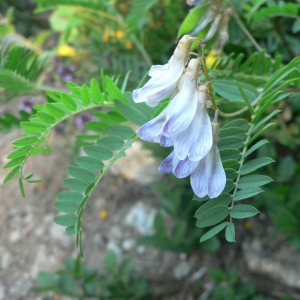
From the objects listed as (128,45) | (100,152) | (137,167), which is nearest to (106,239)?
(137,167)

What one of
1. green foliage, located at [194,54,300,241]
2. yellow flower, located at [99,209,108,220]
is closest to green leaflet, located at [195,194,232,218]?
green foliage, located at [194,54,300,241]

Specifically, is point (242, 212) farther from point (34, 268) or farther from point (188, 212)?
point (34, 268)

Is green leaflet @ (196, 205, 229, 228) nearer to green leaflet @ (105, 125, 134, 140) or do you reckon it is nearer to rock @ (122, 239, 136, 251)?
green leaflet @ (105, 125, 134, 140)

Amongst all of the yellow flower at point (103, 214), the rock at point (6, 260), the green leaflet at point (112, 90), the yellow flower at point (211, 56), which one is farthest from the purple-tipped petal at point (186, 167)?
the rock at point (6, 260)

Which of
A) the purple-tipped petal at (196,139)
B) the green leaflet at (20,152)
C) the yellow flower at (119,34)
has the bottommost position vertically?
the yellow flower at (119,34)

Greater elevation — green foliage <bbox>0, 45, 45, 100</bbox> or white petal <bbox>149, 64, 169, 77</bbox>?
white petal <bbox>149, 64, 169, 77</bbox>

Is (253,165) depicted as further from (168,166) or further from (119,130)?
(119,130)

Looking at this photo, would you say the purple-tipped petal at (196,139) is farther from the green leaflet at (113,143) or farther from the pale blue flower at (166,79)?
the green leaflet at (113,143)
